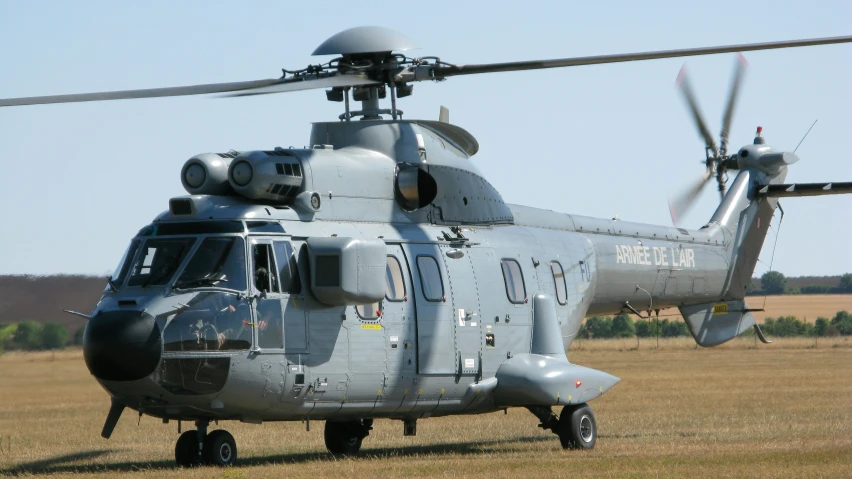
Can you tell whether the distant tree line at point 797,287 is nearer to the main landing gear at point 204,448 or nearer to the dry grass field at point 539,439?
the dry grass field at point 539,439

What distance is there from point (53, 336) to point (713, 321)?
2670 cm

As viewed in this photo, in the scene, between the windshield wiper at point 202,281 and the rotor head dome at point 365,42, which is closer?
the windshield wiper at point 202,281

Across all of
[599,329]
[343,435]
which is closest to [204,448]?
[343,435]

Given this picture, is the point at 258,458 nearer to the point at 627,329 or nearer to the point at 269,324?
the point at 269,324

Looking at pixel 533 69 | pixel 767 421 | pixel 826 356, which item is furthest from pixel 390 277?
pixel 826 356

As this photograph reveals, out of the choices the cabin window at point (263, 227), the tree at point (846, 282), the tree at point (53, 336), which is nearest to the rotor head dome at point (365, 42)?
the cabin window at point (263, 227)

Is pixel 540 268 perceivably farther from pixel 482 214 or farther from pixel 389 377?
pixel 389 377

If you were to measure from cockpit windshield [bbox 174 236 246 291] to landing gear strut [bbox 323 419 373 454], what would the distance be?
416cm

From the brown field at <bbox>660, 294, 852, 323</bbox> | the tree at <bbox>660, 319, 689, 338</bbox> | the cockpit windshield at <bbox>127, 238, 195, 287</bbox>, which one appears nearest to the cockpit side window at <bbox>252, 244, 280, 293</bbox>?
the cockpit windshield at <bbox>127, 238, 195, 287</bbox>

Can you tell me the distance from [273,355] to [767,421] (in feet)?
34.0

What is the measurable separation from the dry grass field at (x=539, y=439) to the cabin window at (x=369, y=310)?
1.80m

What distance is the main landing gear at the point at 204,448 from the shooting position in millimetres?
14406

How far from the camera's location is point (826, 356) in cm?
4531

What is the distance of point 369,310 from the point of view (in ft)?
49.8
